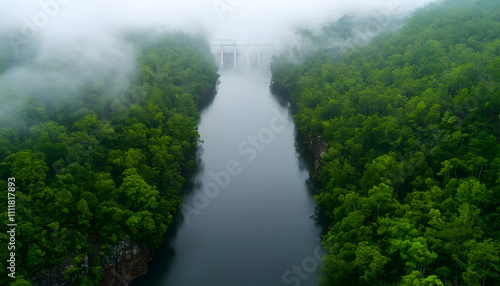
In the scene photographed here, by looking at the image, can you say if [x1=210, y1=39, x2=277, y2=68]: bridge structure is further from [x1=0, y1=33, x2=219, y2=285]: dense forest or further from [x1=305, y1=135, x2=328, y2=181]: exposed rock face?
[x1=305, y1=135, x2=328, y2=181]: exposed rock face

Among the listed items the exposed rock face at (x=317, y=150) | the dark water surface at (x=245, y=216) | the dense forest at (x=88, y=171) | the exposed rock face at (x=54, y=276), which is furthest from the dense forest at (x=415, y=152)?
the exposed rock face at (x=54, y=276)

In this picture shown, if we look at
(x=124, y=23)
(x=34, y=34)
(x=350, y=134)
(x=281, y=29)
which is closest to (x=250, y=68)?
(x=281, y=29)

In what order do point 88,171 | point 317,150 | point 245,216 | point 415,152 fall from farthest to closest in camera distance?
point 317,150, point 245,216, point 415,152, point 88,171

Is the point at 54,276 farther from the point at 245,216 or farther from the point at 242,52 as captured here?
the point at 242,52

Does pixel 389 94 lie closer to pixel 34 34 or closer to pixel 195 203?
pixel 195 203

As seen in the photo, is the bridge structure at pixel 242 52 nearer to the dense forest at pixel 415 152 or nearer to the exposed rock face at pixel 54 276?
the dense forest at pixel 415 152

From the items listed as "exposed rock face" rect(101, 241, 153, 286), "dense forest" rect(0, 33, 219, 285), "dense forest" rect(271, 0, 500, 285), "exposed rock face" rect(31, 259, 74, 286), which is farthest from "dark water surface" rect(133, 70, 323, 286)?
"exposed rock face" rect(31, 259, 74, 286)

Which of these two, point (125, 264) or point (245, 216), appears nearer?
point (125, 264)

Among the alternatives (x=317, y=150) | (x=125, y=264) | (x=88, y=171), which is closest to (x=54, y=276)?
(x=125, y=264)
